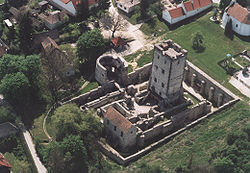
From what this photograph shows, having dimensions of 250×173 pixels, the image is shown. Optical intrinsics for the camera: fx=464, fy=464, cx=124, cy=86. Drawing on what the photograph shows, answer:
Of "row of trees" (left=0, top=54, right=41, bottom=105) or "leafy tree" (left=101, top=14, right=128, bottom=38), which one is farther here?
"leafy tree" (left=101, top=14, right=128, bottom=38)

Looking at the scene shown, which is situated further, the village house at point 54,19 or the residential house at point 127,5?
the residential house at point 127,5

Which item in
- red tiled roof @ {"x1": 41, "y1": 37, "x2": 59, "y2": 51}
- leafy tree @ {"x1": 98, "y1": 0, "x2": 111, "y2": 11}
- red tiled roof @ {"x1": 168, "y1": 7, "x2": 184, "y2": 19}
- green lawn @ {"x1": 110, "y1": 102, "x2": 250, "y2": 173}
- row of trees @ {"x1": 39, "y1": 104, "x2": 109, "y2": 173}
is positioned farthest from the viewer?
leafy tree @ {"x1": 98, "y1": 0, "x2": 111, "y2": 11}

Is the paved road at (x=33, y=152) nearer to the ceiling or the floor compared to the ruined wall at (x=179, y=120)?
nearer to the floor

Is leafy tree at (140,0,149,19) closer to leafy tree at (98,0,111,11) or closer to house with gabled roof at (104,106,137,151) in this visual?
leafy tree at (98,0,111,11)

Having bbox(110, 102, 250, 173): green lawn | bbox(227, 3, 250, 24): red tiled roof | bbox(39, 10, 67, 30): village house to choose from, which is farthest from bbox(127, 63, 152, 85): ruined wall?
bbox(39, 10, 67, 30): village house

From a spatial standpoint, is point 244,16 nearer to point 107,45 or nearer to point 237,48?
point 237,48

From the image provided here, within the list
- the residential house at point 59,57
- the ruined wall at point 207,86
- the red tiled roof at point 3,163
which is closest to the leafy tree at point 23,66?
the residential house at point 59,57

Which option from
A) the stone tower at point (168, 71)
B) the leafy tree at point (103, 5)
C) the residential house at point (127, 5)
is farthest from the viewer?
the residential house at point (127, 5)

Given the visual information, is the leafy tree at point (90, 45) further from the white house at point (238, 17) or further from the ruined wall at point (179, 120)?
the white house at point (238, 17)
